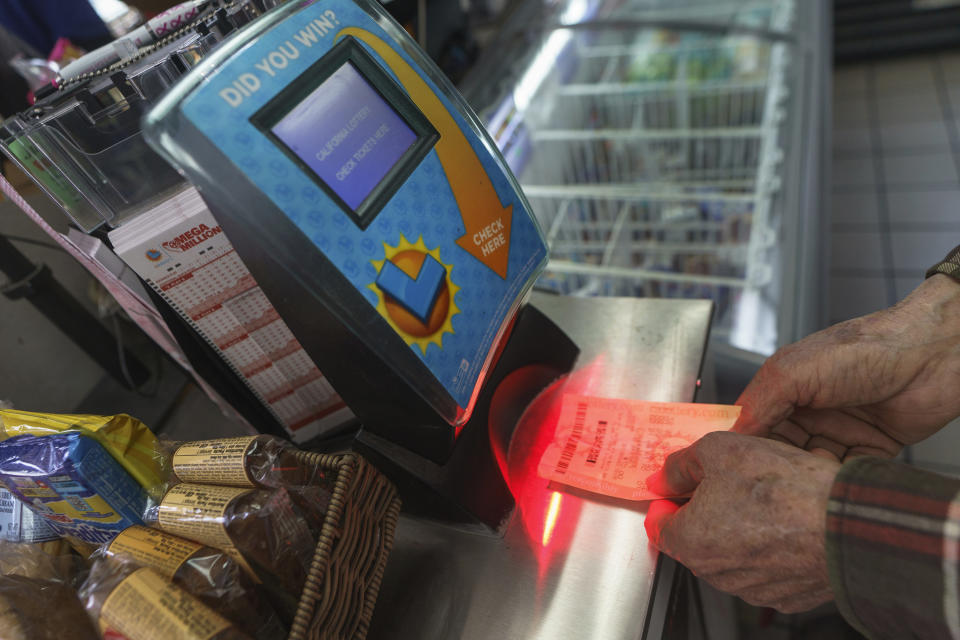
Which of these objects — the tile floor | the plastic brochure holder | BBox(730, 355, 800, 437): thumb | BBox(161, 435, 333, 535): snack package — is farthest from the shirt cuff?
the tile floor

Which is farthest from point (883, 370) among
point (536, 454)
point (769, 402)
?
point (536, 454)

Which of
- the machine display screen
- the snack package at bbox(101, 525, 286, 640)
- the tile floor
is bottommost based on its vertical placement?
the tile floor

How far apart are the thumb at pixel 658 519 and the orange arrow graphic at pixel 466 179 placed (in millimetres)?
349

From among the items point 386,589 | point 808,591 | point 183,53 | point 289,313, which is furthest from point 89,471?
point 808,591

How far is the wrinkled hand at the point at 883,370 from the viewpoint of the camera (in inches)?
29.5

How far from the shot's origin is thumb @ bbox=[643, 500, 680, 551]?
2.32ft

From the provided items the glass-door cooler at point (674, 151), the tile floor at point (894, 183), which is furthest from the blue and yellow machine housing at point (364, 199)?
the tile floor at point (894, 183)

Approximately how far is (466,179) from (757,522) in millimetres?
501

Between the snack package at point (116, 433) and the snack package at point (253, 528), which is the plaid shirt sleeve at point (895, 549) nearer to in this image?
the snack package at point (253, 528)

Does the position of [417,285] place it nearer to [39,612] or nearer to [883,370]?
[39,612]

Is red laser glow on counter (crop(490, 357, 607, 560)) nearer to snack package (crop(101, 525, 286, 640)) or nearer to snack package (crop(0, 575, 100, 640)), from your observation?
snack package (crop(101, 525, 286, 640))

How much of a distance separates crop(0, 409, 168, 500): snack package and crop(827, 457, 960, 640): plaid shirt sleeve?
2.36ft

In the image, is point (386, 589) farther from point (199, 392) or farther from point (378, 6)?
point (378, 6)

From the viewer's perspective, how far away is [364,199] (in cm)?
61
